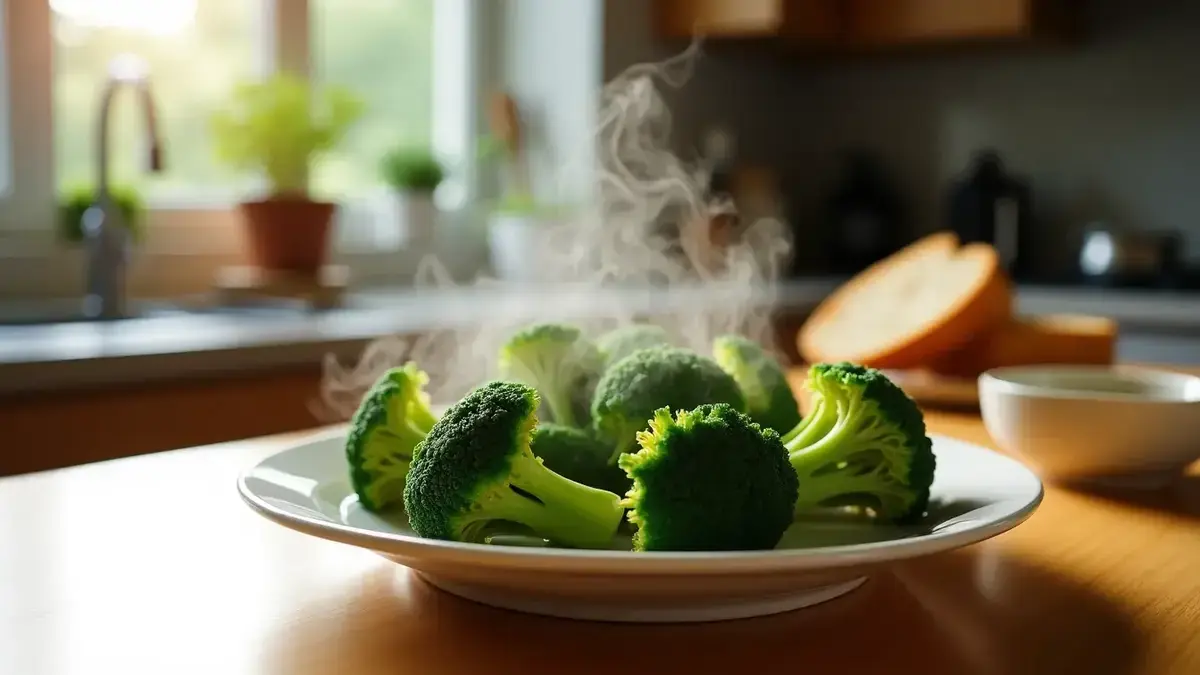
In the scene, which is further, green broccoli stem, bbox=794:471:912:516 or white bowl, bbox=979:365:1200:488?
white bowl, bbox=979:365:1200:488

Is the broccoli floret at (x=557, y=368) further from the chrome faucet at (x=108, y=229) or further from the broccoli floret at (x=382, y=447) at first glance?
the chrome faucet at (x=108, y=229)

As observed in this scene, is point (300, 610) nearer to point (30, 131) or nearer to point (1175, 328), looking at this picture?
point (30, 131)

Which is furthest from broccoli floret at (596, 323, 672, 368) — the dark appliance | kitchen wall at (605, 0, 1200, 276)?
the dark appliance

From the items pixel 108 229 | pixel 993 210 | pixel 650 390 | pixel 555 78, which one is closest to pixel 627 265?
pixel 650 390

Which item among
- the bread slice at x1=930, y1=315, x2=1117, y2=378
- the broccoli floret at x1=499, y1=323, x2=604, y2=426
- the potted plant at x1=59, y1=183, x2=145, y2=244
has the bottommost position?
the bread slice at x1=930, y1=315, x2=1117, y2=378

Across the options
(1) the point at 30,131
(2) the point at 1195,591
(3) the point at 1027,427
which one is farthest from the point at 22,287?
(2) the point at 1195,591

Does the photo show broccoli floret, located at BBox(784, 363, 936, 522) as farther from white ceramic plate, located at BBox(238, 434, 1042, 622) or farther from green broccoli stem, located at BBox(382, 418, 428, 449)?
green broccoli stem, located at BBox(382, 418, 428, 449)

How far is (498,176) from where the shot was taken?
10.2ft

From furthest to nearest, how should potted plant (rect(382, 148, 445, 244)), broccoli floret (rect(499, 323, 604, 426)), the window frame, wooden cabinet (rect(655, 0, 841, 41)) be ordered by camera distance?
wooden cabinet (rect(655, 0, 841, 41)), potted plant (rect(382, 148, 445, 244)), the window frame, broccoli floret (rect(499, 323, 604, 426))

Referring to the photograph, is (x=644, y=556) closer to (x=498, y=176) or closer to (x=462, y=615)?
(x=462, y=615)

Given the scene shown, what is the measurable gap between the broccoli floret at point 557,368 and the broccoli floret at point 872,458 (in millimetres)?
143

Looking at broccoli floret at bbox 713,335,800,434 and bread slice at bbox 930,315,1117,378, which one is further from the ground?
broccoli floret at bbox 713,335,800,434

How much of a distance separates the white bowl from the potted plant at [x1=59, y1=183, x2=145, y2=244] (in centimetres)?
162

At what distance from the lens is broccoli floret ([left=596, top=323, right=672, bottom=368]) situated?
75cm
